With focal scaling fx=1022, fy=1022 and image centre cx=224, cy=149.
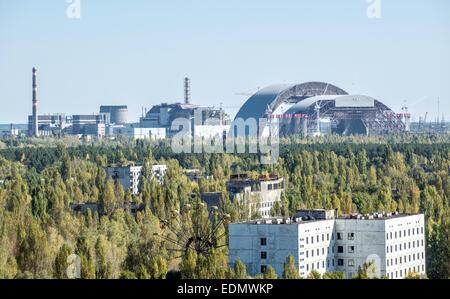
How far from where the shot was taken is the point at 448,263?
30.6 meters

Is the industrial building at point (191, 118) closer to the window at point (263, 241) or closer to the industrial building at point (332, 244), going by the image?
the industrial building at point (332, 244)

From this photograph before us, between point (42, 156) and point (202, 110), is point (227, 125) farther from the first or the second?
point (42, 156)

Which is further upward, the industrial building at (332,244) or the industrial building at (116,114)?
the industrial building at (116,114)

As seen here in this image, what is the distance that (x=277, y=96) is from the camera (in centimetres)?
10150

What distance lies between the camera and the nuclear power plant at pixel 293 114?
102 metres

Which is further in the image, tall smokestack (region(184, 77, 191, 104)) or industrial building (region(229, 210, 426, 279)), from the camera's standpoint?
tall smokestack (region(184, 77, 191, 104))

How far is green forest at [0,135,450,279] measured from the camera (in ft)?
91.0

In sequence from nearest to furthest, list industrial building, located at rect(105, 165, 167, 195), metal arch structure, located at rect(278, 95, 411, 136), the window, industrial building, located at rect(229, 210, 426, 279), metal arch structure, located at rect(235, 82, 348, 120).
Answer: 1. industrial building, located at rect(229, 210, 426, 279)
2. the window
3. industrial building, located at rect(105, 165, 167, 195)
4. metal arch structure, located at rect(278, 95, 411, 136)
5. metal arch structure, located at rect(235, 82, 348, 120)

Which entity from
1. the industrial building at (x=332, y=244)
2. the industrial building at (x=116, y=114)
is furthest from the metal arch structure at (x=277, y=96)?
the industrial building at (x=332, y=244)

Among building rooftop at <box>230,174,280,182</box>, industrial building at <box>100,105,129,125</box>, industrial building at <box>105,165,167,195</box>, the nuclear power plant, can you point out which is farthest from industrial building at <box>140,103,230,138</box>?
building rooftop at <box>230,174,280,182</box>

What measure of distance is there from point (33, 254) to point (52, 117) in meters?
111

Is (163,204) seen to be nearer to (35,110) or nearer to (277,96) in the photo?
(277,96)

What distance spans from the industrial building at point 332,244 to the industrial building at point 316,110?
69.4 m

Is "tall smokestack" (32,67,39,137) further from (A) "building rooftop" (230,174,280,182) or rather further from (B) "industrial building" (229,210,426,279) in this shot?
(B) "industrial building" (229,210,426,279)
